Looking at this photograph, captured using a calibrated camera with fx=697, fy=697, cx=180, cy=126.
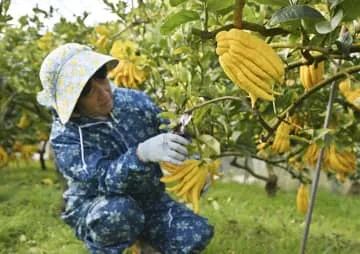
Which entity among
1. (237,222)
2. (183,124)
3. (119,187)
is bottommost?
(237,222)

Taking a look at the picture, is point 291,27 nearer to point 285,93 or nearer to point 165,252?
point 285,93

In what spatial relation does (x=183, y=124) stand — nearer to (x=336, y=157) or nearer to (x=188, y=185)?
(x=188, y=185)

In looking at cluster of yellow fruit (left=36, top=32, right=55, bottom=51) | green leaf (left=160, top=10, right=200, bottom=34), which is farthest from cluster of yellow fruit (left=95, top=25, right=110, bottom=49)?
green leaf (left=160, top=10, right=200, bottom=34)

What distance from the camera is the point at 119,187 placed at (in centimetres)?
193

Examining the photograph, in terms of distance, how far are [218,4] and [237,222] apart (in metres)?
2.20

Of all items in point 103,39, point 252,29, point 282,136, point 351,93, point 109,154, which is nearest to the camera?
point 252,29

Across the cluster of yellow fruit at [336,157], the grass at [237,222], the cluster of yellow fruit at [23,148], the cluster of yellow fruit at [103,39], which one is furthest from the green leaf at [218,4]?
the cluster of yellow fruit at [23,148]

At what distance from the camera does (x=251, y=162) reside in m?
5.24

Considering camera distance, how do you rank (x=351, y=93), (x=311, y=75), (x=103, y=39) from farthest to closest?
(x=103, y=39), (x=351, y=93), (x=311, y=75)

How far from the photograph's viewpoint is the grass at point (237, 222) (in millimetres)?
2607

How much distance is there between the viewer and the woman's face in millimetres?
1977

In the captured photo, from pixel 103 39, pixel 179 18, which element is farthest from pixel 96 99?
pixel 179 18

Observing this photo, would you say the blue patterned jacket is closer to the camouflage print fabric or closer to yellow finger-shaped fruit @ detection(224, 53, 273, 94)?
the camouflage print fabric

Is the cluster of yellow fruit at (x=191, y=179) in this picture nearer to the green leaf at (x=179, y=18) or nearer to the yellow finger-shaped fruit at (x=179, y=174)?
the yellow finger-shaped fruit at (x=179, y=174)
